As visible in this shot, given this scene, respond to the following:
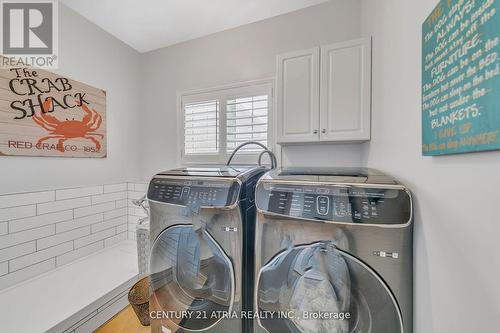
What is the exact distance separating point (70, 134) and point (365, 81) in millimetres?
2394

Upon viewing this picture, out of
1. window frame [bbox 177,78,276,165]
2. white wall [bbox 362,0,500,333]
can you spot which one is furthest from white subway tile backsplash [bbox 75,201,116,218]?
white wall [bbox 362,0,500,333]

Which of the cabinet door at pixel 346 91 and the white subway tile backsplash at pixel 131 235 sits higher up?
the cabinet door at pixel 346 91

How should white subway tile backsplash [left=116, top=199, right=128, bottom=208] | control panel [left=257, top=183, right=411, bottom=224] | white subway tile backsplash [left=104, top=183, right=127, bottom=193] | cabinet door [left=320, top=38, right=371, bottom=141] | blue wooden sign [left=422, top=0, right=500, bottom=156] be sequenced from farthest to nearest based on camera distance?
white subway tile backsplash [left=116, top=199, right=128, bottom=208] < white subway tile backsplash [left=104, top=183, right=127, bottom=193] < cabinet door [left=320, top=38, right=371, bottom=141] < control panel [left=257, top=183, right=411, bottom=224] < blue wooden sign [left=422, top=0, right=500, bottom=156]

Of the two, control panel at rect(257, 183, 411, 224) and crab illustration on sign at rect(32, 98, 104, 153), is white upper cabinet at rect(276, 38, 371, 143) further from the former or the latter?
crab illustration on sign at rect(32, 98, 104, 153)

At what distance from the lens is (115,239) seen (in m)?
2.21

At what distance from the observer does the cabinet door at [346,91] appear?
1350mm

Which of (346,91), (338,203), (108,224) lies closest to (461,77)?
(338,203)

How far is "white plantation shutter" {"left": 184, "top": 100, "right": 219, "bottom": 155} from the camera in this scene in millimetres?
2158

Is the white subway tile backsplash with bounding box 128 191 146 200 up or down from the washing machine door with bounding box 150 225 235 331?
up

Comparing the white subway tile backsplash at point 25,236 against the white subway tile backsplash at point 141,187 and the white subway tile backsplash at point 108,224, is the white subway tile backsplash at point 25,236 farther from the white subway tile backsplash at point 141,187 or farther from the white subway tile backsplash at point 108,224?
the white subway tile backsplash at point 141,187

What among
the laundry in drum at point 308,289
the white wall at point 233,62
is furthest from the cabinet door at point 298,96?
the laundry in drum at point 308,289

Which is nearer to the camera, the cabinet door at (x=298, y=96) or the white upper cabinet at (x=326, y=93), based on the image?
the white upper cabinet at (x=326, y=93)

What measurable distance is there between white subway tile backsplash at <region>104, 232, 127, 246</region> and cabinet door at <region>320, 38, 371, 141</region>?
2.29 m

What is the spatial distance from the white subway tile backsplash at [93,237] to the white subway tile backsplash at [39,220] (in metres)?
0.24
